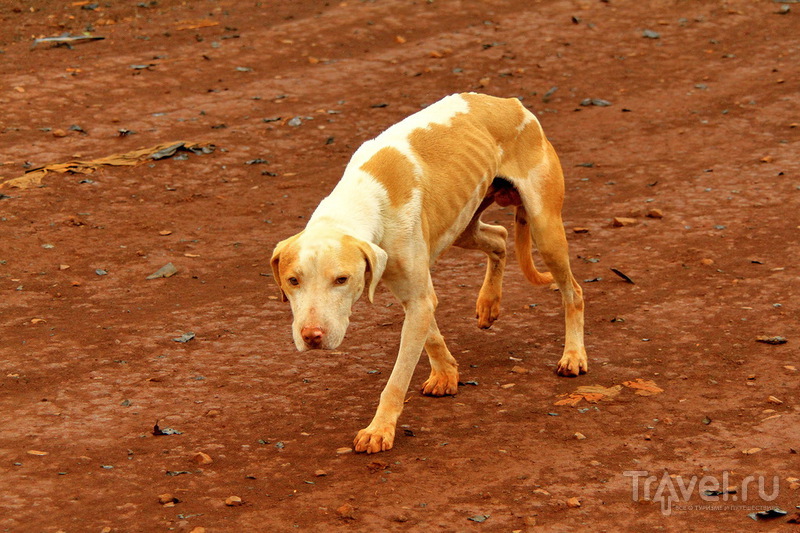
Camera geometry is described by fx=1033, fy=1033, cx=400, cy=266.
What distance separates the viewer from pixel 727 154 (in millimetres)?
9539

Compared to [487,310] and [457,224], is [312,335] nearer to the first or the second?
[457,224]

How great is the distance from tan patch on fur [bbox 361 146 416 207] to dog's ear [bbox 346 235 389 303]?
1.21ft

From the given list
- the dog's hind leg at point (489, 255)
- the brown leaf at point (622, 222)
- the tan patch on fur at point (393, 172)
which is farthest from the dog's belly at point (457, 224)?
the brown leaf at point (622, 222)

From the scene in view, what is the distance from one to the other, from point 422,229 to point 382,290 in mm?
2148

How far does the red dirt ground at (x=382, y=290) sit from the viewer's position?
15.4 ft

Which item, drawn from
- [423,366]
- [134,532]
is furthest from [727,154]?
[134,532]

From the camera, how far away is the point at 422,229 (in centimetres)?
517

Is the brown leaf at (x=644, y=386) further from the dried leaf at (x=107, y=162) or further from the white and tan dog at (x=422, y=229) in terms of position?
the dried leaf at (x=107, y=162)

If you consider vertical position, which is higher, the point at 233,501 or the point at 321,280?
the point at 321,280

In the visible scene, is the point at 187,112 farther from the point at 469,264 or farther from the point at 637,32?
the point at 637,32

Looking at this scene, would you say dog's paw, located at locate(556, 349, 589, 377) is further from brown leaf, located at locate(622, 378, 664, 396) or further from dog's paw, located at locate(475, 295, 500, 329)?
dog's paw, located at locate(475, 295, 500, 329)

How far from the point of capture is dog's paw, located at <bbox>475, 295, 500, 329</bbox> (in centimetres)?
639

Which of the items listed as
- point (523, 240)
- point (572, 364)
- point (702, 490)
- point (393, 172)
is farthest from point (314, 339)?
point (523, 240)

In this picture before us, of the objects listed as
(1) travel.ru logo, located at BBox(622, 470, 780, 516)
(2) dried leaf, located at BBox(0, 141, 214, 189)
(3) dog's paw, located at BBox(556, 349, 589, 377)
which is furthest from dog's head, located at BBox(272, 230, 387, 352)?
(2) dried leaf, located at BBox(0, 141, 214, 189)
